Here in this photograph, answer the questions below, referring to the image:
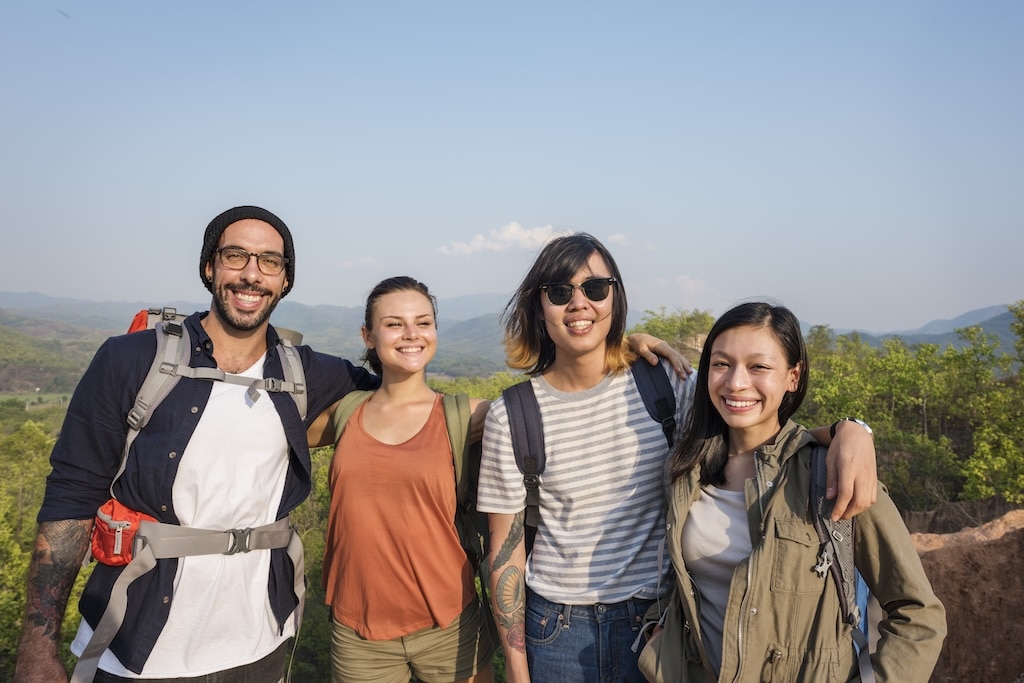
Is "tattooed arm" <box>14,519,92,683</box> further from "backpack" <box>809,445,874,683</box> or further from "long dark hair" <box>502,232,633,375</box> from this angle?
"backpack" <box>809,445,874,683</box>

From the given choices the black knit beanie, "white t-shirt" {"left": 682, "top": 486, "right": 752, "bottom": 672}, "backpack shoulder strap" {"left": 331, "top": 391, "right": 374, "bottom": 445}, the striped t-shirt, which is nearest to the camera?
"white t-shirt" {"left": 682, "top": 486, "right": 752, "bottom": 672}

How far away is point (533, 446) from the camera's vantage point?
295 centimetres

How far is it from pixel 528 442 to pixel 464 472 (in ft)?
1.64

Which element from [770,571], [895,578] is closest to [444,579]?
[770,571]

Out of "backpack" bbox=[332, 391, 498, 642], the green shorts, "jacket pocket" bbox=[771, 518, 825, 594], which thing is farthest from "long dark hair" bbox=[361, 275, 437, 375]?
"jacket pocket" bbox=[771, 518, 825, 594]

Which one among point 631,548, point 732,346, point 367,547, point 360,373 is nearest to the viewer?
point 732,346

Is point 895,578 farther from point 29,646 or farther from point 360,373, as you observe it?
point 29,646

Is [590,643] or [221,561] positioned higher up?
[221,561]

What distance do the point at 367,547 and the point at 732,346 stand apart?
1.95m

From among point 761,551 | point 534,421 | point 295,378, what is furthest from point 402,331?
point 761,551

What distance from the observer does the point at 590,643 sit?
9.25 ft

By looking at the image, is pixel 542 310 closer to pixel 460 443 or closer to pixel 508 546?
pixel 460 443

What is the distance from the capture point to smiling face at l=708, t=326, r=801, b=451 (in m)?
2.62

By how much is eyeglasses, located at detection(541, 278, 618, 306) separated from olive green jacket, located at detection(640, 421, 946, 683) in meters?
1.01
